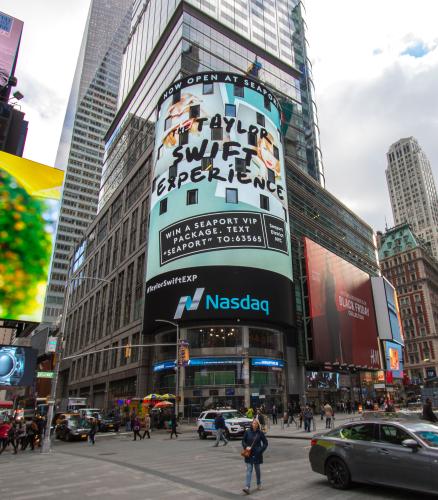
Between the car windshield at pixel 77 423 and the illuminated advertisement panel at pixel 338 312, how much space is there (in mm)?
33121

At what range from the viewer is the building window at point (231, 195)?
50250mm

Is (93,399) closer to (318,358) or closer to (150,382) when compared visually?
(150,382)

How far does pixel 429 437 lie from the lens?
30.5 ft

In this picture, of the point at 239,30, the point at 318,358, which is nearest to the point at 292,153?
Answer: the point at 239,30

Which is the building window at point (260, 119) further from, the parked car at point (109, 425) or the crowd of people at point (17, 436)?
the crowd of people at point (17, 436)

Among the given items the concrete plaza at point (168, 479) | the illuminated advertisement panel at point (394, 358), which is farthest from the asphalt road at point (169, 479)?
the illuminated advertisement panel at point (394, 358)

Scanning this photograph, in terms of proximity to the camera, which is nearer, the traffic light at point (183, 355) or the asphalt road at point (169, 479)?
the asphalt road at point (169, 479)

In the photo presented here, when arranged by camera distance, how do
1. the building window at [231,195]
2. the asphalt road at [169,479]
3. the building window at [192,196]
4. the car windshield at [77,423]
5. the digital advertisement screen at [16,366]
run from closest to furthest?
the asphalt road at [169,479]
the car windshield at [77,423]
the digital advertisement screen at [16,366]
the building window at [231,195]
the building window at [192,196]

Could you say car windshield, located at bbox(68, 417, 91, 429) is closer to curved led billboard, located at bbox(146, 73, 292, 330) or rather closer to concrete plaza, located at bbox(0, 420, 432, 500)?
concrete plaza, located at bbox(0, 420, 432, 500)

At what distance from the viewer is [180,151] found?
179 feet

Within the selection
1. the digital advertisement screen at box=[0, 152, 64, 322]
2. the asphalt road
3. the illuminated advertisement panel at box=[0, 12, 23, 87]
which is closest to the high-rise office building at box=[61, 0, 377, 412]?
the digital advertisement screen at box=[0, 152, 64, 322]

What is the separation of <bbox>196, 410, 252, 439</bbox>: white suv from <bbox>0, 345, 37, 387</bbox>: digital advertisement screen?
54.0 ft

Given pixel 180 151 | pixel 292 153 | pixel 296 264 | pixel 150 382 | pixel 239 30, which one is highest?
pixel 239 30

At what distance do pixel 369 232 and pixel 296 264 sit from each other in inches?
1958
